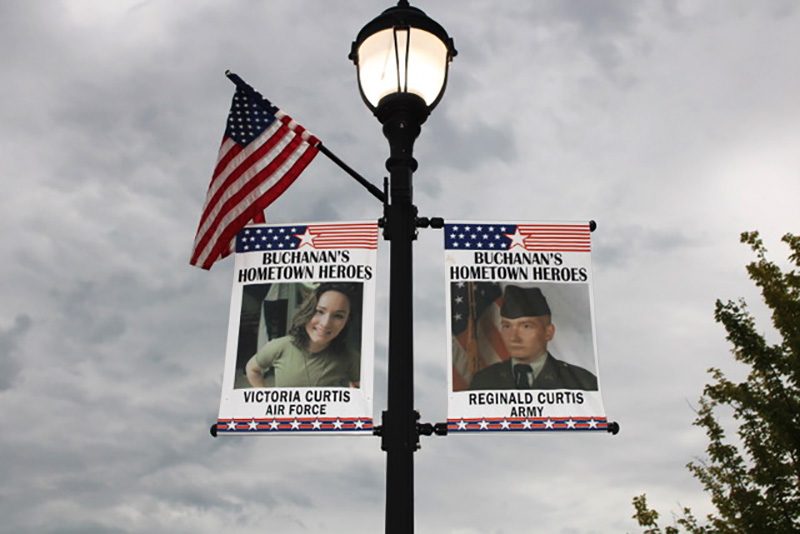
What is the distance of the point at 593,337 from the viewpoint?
672cm

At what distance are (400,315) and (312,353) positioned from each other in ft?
4.69

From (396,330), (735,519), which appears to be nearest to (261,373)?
(396,330)

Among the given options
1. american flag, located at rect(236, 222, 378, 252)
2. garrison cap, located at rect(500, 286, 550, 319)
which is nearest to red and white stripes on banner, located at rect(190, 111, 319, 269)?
american flag, located at rect(236, 222, 378, 252)

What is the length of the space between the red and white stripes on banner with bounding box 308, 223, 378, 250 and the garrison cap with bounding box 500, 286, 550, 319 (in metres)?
1.25

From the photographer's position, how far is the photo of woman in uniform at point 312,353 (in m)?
6.43

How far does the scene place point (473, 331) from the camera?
638 centimetres

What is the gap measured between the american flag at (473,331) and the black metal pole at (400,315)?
0.96m

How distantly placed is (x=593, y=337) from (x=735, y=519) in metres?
9.25

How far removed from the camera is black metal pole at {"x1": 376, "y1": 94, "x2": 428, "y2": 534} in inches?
194

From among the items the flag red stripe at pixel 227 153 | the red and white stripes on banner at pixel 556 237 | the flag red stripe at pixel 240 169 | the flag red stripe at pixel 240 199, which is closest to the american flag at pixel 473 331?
the red and white stripes on banner at pixel 556 237

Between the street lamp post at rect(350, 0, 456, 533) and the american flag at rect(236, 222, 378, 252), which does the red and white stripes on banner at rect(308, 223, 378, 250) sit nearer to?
the american flag at rect(236, 222, 378, 252)

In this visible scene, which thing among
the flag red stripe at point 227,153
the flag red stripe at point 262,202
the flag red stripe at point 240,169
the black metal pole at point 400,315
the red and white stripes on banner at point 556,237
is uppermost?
the flag red stripe at point 227,153

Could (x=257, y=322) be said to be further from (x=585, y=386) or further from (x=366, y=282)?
(x=585, y=386)

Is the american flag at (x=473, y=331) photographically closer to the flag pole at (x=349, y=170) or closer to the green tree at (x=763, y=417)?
the flag pole at (x=349, y=170)
